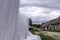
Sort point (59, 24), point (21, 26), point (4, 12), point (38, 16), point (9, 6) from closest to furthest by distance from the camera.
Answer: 1. point (4, 12)
2. point (9, 6)
3. point (21, 26)
4. point (38, 16)
5. point (59, 24)

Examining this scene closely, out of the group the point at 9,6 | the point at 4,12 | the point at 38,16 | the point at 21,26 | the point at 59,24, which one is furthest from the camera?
the point at 59,24

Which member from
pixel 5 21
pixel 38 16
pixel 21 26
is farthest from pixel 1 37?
pixel 38 16

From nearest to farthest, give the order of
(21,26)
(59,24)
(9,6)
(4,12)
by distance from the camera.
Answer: (4,12)
(9,6)
(21,26)
(59,24)

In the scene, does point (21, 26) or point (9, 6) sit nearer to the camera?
point (9, 6)

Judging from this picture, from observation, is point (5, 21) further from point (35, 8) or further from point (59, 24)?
point (59, 24)

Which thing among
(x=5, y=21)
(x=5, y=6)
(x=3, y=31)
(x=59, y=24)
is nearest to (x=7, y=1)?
(x=5, y=6)

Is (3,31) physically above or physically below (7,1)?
below

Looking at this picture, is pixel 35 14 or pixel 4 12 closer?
pixel 4 12

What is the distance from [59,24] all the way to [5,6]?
12.6m

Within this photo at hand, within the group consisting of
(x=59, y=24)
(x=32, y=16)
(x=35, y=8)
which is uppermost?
(x=35, y=8)

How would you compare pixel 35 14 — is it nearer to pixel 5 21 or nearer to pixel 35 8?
pixel 35 8

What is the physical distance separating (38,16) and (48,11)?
3.07 feet

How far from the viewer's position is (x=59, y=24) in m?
13.6

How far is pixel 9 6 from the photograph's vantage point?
1584 mm
